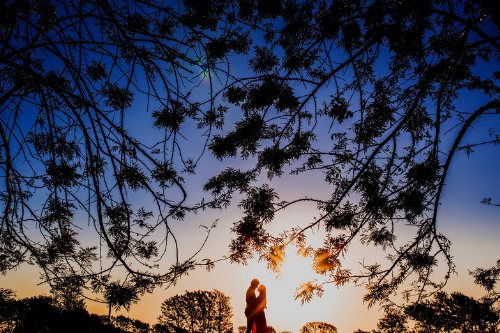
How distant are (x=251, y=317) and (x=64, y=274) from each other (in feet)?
12.6

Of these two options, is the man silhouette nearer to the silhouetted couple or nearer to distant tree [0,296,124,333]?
the silhouetted couple

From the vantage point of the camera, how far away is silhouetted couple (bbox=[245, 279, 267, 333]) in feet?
15.4

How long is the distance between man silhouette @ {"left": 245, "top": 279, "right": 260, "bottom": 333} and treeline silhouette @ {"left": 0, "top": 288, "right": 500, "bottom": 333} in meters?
2.49

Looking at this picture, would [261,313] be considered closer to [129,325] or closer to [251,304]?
[251,304]

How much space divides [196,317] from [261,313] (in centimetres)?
1416

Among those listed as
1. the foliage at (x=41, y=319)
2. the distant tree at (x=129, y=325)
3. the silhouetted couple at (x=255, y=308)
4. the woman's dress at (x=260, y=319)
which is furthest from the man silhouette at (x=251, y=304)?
the distant tree at (x=129, y=325)

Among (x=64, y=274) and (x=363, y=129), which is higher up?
(x=363, y=129)

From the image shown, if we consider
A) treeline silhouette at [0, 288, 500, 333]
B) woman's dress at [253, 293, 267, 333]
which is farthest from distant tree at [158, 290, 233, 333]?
woman's dress at [253, 293, 267, 333]

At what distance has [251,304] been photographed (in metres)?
4.69

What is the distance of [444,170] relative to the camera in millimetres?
2904

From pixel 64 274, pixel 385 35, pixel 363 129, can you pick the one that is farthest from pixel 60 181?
pixel 385 35

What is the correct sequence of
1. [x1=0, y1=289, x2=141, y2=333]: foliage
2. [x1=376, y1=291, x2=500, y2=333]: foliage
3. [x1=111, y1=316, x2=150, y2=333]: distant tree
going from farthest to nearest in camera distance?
[x1=111, y1=316, x2=150, y2=333]: distant tree → [x1=0, y1=289, x2=141, y2=333]: foliage → [x1=376, y1=291, x2=500, y2=333]: foliage

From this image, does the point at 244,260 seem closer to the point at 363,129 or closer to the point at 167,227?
the point at 167,227

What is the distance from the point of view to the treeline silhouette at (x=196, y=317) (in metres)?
3.71
